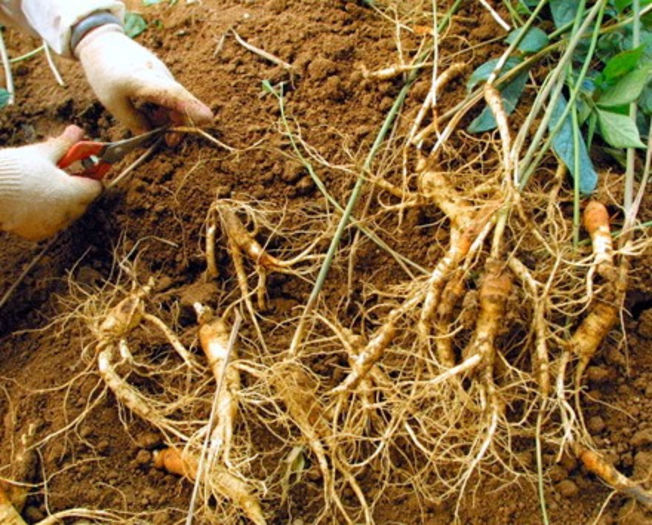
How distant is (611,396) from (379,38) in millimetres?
907

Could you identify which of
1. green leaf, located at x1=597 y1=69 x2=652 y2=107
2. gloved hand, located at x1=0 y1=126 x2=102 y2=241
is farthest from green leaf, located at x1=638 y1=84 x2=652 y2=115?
gloved hand, located at x1=0 y1=126 x2=102 y2=241

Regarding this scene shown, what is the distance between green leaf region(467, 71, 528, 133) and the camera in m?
1.27

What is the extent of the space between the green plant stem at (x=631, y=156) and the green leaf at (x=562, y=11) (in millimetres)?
120

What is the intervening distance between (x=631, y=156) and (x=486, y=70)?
323mm

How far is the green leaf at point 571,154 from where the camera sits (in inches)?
47.6

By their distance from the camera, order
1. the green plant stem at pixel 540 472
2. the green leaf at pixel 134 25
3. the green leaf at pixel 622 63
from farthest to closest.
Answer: the green leaf at pixel 134 25, the green leaf at pixel 622 63, the green plant stem at pixel 540 472

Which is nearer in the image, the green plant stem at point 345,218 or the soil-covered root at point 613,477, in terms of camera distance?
the soil-covered root at point 613,477

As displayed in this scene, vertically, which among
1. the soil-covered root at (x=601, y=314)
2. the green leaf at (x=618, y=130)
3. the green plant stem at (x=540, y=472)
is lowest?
the green plant stem at (x=540, y=472)

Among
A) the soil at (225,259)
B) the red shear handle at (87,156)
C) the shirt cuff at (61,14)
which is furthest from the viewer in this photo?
the shirt cuff at (61,14)

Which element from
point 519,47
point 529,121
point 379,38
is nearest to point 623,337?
point 529,121

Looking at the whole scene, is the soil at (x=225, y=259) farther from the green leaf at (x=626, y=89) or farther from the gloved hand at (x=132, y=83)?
the green leaf at (x=626, y=89)

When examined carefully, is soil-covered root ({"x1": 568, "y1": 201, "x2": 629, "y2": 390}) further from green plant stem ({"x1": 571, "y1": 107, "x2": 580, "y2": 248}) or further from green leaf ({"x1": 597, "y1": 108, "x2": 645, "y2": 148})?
green leaf ({"x1": 597, "y1": 108, "x2": 645, "y2": 148})

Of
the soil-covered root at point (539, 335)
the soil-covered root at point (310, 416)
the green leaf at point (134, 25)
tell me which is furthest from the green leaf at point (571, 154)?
the green leaf at point (134, 25)

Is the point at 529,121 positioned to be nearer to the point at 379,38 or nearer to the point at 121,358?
the point at 379,38
